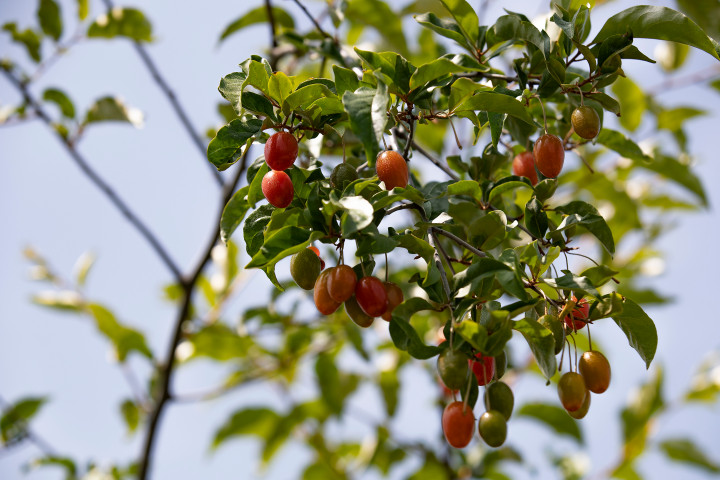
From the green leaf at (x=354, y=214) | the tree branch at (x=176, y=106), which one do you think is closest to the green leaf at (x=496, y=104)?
the green leaf at (x=354, y=214)

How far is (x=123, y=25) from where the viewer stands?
7.97 ft

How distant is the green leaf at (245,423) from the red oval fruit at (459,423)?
2.01 m

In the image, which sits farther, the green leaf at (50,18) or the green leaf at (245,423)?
the green leaf at (245,423)

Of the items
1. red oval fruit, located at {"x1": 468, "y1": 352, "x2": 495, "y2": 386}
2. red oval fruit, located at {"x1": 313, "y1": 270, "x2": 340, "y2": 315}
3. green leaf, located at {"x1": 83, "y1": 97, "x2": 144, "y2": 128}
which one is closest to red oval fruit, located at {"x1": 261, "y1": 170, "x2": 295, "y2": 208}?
red oval fruit, located at {"x1": 313, "y1": 270, "x2": 340, "y2": 315}

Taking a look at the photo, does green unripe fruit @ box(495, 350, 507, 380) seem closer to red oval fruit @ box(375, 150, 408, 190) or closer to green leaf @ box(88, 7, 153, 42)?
red oval fruit @ box(375, 150, 408, 190)

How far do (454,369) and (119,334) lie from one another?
82.7 inches

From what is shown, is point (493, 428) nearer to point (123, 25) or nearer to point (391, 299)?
point (391, 299)

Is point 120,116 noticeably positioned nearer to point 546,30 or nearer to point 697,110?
point 546,30

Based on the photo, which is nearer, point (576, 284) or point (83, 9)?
point (576, 284)

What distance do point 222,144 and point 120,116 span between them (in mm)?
1459

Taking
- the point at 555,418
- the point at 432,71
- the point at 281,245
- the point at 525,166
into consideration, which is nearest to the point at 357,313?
the point at 281,245

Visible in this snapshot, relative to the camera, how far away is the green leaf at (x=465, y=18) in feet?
4.27

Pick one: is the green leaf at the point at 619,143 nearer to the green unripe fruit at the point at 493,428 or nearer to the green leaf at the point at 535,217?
the green leaf at the point at 535,217

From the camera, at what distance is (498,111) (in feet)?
3.58
